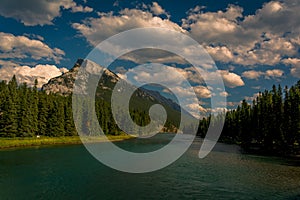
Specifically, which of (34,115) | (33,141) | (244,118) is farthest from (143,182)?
(244,118)

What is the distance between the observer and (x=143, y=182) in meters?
37.8

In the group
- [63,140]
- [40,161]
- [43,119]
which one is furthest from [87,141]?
[40,161]

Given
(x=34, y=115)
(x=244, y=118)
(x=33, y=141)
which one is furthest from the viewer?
(x=244, y=118)

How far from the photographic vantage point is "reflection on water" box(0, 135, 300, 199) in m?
31.5

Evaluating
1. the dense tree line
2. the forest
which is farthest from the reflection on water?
the dense tree line

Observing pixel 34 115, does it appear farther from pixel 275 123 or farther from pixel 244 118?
pixel 244 118

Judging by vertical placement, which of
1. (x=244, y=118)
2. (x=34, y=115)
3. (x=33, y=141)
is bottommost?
(x=33, y=141)

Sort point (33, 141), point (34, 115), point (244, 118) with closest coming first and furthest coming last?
1. point (33, 141)
2. point (34, 115)
3. point (244, 118)

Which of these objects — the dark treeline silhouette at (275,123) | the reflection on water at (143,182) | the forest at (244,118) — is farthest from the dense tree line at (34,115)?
the dark treeline silhouette at (275,123)

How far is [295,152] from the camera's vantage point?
3031 inches

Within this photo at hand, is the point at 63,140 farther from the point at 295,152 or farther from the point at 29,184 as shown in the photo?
the point at 295,152

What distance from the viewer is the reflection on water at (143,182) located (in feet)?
103

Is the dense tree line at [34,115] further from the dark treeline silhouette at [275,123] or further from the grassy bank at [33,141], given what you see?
the dark treeline silhouette at [275,123]

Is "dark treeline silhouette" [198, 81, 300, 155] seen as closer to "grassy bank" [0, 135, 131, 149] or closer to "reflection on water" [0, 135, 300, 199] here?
"reflection on water" [0, 135, 300, 199]
